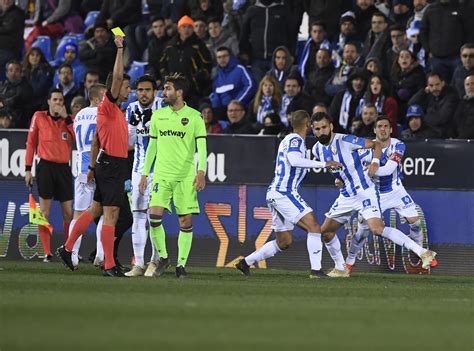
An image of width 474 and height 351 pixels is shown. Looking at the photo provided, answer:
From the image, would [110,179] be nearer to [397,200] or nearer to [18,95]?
[397,200]

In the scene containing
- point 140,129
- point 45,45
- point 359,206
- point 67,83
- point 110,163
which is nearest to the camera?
point 110,163

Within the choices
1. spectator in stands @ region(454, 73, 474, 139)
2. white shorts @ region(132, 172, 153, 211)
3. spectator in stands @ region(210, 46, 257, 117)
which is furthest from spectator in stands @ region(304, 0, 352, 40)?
white shorts @ region(132, 172, 153, 211)

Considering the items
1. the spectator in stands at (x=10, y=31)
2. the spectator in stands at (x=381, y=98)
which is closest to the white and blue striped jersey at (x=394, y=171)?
the spectator in stands at (x=381, y=98)

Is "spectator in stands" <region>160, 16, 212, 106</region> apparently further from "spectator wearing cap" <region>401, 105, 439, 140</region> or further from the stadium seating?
the stadium seating

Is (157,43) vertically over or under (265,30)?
under

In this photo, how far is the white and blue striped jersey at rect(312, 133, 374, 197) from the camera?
16719mm

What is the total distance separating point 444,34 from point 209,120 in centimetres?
412

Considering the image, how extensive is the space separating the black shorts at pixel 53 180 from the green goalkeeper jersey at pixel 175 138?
3890 millimetres

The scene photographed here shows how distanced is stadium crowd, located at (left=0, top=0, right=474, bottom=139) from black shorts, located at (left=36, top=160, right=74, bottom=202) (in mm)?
1576

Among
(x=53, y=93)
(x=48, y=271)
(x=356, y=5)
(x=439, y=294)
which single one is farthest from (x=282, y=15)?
(x=439, y=294)

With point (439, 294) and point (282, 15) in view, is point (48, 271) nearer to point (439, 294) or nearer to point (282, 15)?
point (439, 294)

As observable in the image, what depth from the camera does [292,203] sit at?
16422 mm

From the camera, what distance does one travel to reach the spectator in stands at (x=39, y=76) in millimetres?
23844

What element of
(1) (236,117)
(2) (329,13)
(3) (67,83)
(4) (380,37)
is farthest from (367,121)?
(3) (67,83)
